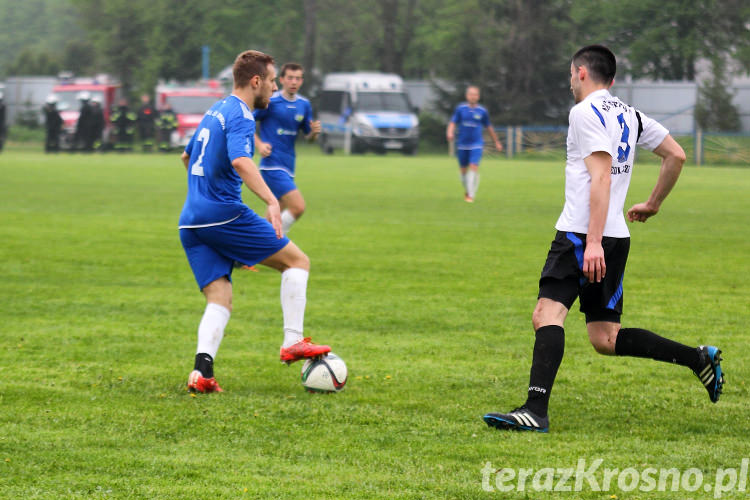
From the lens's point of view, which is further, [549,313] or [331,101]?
[331,101]

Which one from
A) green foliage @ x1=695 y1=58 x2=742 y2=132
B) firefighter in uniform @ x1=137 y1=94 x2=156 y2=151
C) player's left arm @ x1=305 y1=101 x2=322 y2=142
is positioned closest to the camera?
player's left arm @ x1=305 y1=101 x2=322 y2=142

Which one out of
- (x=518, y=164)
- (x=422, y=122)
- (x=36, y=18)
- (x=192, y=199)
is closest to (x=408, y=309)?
(x=192, y=199)

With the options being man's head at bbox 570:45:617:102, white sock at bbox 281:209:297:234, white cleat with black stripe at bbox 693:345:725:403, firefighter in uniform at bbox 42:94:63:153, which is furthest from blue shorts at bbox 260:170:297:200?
firefighter in uniform at bbox 42:94:63:153

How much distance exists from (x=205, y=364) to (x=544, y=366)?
1.98 meters

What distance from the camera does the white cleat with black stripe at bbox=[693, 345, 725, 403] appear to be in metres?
5.55

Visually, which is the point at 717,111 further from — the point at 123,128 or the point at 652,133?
the point at 652,133

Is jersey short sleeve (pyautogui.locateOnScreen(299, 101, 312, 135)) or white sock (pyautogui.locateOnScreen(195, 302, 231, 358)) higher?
jersey short sleeve (pyautogui.locateOnScreen(299, 101, 312, 135))

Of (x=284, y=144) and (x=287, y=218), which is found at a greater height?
(x=284, y=144)

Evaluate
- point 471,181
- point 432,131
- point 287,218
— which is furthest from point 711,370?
point 432,131

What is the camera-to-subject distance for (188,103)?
1735 inches

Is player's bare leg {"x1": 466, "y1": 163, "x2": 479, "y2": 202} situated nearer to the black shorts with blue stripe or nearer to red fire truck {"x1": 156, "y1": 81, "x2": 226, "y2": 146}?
the black shorts with blue stripe

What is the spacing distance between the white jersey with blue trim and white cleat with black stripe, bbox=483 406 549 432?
936 millimetres

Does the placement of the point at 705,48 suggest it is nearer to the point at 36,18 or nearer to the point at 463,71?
the point at 463,71

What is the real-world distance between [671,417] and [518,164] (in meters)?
31.1
